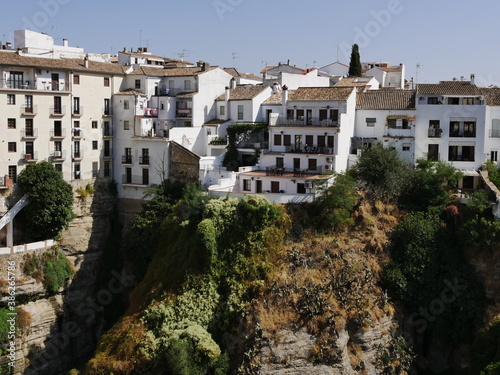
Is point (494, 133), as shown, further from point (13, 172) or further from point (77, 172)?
point (13, 172)

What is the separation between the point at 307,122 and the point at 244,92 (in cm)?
727

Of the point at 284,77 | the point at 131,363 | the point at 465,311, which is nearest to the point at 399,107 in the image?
the point at 284,77

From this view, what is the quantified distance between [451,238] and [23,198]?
29.0 metres

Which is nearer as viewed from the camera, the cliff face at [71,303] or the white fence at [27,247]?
the white fence at [27,247]

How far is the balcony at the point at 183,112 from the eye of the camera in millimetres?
54750

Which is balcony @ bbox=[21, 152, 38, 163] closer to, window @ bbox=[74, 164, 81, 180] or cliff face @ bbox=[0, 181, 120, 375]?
window @ bbox=[74, 164, 81, 180]

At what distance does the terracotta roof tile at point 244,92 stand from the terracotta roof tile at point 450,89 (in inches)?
502

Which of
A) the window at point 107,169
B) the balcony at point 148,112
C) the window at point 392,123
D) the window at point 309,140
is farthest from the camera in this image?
the window at point 107,169

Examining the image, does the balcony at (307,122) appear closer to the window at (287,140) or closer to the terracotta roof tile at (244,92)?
the window at (287,140)

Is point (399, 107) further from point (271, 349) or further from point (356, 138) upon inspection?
point (271, 349)

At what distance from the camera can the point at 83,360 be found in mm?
48344

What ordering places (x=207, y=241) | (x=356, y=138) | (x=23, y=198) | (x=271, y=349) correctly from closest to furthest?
1. (x=271, y=349)
2. (x=207, y=241)
3. (x=23, y=198)
4. (x=356, y=138)

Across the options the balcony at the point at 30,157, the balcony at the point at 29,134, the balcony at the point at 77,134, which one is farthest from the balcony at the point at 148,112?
the balcony at the point at 30,157

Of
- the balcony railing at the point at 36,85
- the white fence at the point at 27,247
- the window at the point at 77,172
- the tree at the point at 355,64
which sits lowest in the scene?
the white fence at the point at 27,247
